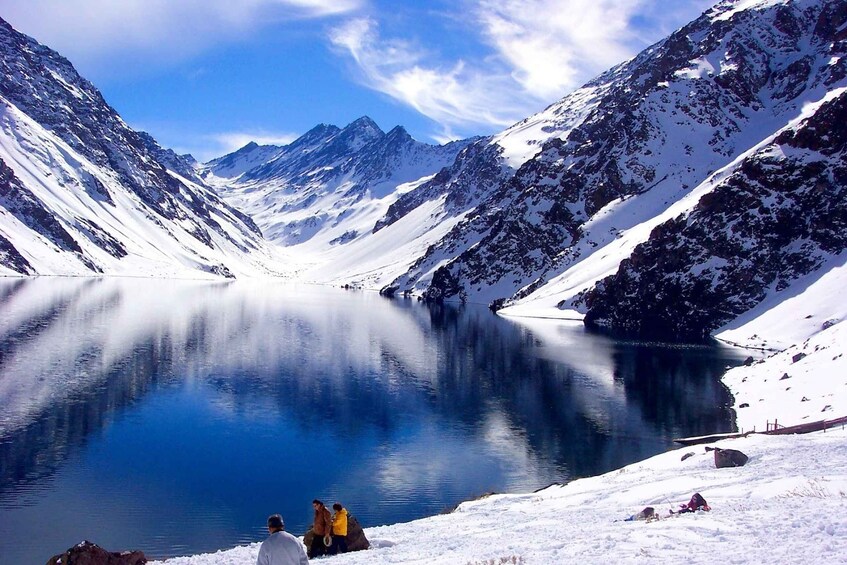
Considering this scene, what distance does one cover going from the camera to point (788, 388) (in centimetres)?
5931

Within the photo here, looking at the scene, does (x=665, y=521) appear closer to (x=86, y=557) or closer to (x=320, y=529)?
(x=320, y=529)

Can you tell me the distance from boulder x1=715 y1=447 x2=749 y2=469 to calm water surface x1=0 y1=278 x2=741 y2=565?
47.2ft

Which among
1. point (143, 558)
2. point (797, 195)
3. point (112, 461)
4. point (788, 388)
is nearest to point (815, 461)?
point (143, 558)

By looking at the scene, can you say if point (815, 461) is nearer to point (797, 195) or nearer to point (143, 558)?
point (143, 558)

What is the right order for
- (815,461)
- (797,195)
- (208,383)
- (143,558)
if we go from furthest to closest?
(797,195) → (208,383) → (815,461) → (143,558)

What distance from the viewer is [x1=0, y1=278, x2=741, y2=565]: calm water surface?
121 ft

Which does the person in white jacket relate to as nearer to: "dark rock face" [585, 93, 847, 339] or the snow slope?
the snow slope

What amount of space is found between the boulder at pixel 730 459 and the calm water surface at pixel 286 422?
1437cm

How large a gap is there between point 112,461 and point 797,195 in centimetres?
12233

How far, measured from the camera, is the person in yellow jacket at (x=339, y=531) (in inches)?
918

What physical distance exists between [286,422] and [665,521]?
1695 inches

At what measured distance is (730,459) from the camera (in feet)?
100

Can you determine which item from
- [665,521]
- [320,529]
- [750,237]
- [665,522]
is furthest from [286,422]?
[750,237]

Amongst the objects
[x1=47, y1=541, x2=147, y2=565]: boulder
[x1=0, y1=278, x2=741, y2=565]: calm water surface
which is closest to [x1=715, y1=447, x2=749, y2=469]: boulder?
[x1=0, y1=278, x2=741, y2=565]: calm water surface
